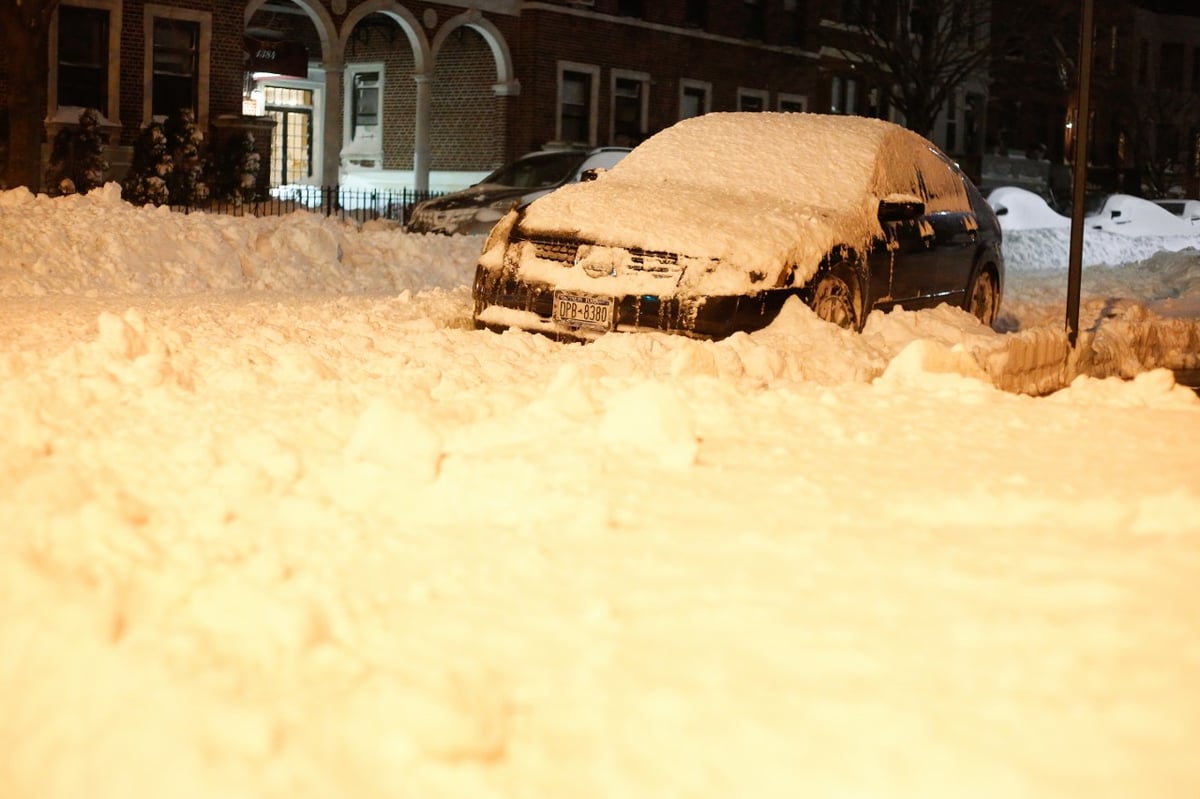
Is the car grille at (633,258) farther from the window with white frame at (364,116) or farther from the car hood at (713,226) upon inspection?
the window with white frame at (364,116)

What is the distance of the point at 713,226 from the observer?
938 cm

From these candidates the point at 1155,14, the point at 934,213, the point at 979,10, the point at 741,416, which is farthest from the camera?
the point at 1155,14

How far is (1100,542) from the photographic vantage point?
14.6 ft

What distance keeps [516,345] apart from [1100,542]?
4.75 m

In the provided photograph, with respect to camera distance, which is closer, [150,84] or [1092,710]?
[1092,710]

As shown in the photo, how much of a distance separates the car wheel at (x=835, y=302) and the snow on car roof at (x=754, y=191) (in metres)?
0.19

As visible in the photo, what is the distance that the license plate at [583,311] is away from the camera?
30.0ft

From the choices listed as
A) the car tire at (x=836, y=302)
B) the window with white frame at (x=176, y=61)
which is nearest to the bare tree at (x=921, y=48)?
the window with white frame at (x=176, y=61)

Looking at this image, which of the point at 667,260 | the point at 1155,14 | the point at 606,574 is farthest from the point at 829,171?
the point at 1155,14

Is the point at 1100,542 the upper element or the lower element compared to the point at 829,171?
lower

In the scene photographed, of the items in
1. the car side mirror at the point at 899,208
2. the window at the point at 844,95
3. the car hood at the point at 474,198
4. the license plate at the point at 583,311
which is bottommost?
the license plate at the point at 583,311

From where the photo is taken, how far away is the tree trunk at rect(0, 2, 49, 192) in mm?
17734

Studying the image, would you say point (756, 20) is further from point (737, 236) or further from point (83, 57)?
point (737, 236)

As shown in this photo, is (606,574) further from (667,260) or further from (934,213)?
(934,213)
